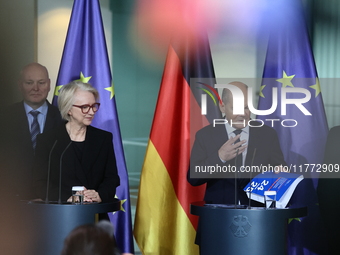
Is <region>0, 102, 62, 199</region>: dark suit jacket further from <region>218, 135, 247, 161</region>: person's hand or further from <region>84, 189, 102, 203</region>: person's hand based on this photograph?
<region>218, 135, 247, 161</region>: person's hand

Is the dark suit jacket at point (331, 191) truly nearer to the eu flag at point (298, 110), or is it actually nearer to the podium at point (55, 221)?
the eu flag at point (298, 110)

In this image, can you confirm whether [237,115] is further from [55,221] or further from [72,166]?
[55,221]

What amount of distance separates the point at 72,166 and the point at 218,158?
0.93 meters

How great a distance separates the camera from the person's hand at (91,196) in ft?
10.9

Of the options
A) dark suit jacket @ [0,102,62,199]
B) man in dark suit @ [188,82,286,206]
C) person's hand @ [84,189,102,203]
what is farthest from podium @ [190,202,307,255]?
dark suit jacket @ [0,102,62,199]

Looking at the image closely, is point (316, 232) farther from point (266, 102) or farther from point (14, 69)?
point (14, 69)

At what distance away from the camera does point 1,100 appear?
167 inches

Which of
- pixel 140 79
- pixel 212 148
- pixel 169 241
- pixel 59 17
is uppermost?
pixel 59 17

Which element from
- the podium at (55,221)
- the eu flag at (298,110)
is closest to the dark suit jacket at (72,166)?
the podium at (55,221)

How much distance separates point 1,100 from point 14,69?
33cm

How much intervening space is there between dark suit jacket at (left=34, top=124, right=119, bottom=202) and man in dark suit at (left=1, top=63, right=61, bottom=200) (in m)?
0.49

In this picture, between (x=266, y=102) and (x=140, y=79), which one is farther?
(x=140, y=79)

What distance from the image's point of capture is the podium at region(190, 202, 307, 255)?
10.5 ft

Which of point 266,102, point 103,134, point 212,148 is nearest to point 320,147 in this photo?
point 266,102
